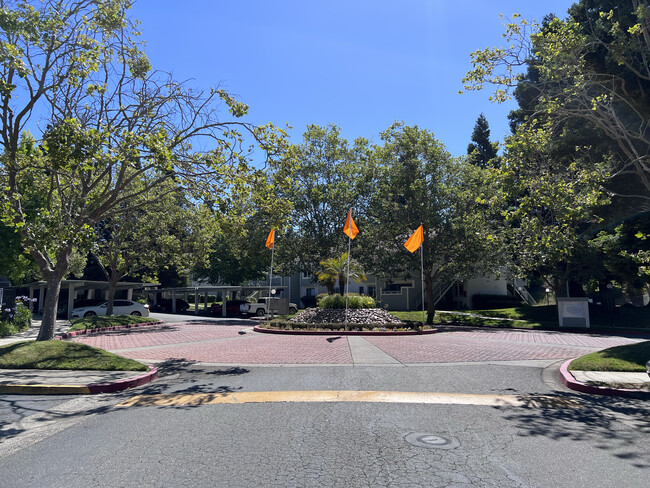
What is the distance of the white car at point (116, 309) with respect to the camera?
2945 centimetres

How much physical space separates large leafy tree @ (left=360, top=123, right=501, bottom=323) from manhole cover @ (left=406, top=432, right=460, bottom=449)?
2251cm

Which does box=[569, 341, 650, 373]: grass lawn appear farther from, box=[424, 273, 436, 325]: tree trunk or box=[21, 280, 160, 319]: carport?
box=[21, 280, 160, 319]: carport

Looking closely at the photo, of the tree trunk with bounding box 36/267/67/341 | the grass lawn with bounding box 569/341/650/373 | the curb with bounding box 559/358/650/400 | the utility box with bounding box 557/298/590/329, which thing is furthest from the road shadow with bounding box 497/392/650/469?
the utility box with bounding box 557/298/590/329

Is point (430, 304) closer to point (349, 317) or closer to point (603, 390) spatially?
point (349, 317)

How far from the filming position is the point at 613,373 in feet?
33.2

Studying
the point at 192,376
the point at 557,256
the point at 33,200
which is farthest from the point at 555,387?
the point at 33,200

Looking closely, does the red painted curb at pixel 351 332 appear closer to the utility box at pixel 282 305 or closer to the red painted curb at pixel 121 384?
the utility box at pixel 282 305

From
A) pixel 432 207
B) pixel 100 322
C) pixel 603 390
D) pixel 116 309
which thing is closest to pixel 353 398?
pixel 603 390

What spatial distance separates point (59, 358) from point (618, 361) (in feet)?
43.0

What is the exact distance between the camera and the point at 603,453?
5266 mm

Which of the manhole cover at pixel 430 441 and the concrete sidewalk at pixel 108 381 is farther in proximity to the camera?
the concrete sidewalk at pixel 108 381

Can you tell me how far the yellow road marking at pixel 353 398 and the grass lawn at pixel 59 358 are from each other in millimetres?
2625

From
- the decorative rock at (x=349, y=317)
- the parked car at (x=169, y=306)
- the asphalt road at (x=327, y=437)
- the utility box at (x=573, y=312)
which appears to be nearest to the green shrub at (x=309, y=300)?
the parked car at (x=169, y=306)

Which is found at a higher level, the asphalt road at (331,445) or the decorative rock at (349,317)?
the decorative rock at (349,317)
